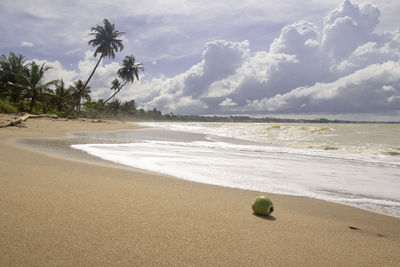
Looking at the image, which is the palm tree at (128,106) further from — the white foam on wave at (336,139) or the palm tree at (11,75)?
the white foam on wave at (336,139)

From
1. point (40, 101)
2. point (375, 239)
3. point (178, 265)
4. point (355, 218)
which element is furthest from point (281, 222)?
point (40, 101)

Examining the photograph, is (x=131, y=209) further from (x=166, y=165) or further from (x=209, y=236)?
(x=166, y=165)

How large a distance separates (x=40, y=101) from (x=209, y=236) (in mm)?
35155

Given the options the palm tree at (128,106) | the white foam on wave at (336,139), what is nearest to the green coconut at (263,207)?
the white foam on wave at (336,139)

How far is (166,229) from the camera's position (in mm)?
1911

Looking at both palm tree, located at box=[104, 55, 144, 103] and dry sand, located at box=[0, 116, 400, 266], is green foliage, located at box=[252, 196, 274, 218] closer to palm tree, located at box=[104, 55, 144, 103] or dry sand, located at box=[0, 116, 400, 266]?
dry sand, located at box=[0, 116, 400, 266]

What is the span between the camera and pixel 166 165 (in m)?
5.31

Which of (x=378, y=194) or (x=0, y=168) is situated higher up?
(x=0, y=168)

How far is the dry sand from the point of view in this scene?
5.05ft

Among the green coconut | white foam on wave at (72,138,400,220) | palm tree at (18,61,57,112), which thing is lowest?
white foam on wave at (72,138,400,220)

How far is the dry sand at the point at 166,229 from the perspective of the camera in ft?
5.05

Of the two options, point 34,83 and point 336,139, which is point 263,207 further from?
point 34,83

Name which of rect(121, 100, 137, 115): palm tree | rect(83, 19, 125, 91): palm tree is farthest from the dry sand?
rect(121, 100, 137, 115): palm tree

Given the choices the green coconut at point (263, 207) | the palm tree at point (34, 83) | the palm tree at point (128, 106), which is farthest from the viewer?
the palm tree at point (128, 106)
